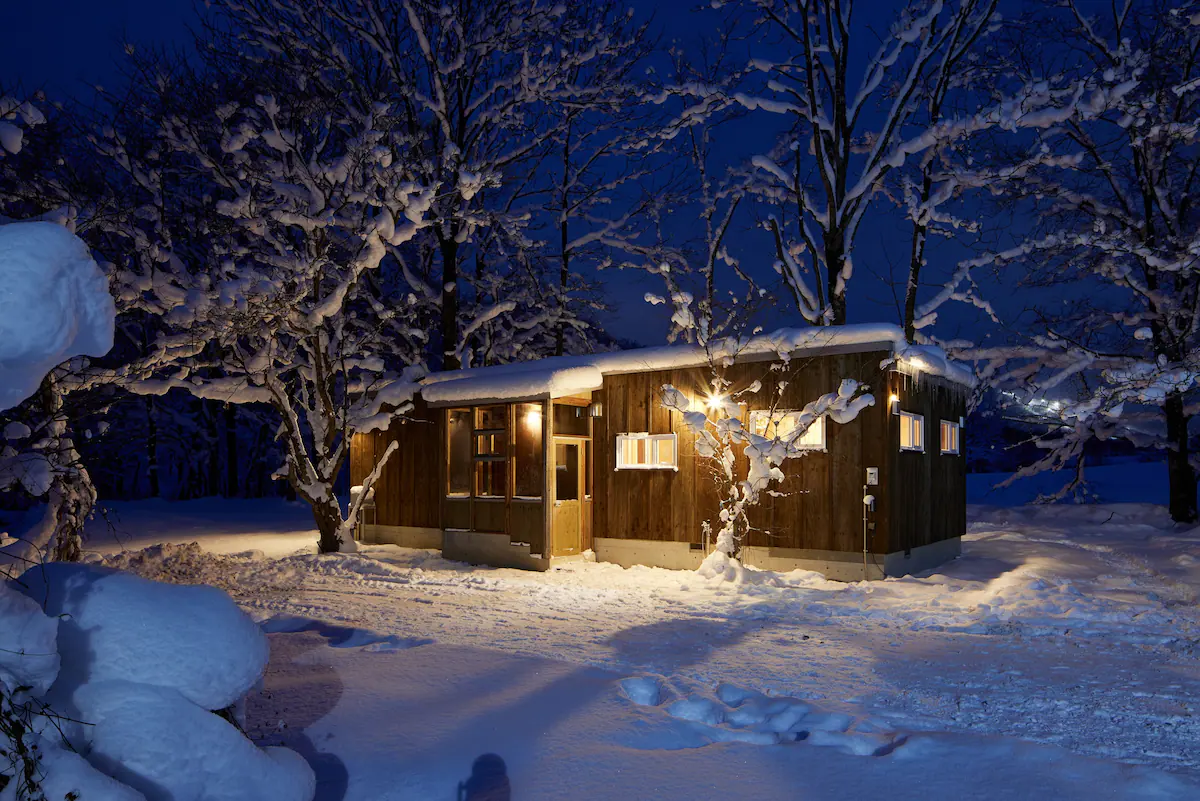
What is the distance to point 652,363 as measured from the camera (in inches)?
513

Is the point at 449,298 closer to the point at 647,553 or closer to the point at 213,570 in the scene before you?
the point at 213,570

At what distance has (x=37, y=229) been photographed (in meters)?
3.20

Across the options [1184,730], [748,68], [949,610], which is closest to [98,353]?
[1184,730]

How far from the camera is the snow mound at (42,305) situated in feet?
10.00

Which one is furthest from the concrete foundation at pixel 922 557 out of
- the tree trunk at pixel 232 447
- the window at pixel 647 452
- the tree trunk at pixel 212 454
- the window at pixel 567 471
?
the tree trunk at pixel 232 447

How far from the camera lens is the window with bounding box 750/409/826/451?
38.6 ft

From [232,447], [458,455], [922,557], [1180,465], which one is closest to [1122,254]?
[1180,465]

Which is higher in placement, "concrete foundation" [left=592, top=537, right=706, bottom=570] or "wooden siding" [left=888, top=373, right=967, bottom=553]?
"wooden siding" [left=888, top=373, right=967, bottom=553]

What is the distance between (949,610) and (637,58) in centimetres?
1428

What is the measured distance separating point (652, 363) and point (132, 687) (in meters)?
10.1

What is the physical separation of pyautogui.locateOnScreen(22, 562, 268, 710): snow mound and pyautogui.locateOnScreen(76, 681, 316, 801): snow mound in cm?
9

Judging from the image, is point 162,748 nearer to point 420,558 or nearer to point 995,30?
point 420,558

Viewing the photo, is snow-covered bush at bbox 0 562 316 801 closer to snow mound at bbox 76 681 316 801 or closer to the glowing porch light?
snow mound at bbox 76 681 316 801

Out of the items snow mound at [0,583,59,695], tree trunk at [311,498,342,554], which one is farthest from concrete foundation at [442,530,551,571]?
snow mound at [0,583,59,695]
